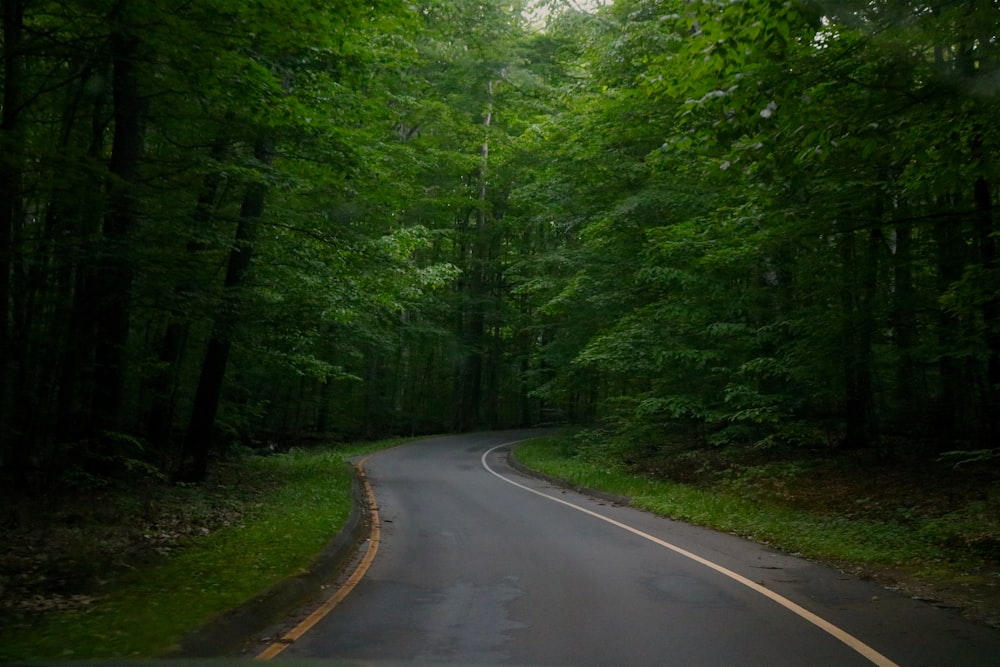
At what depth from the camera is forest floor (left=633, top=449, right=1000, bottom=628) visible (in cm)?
879

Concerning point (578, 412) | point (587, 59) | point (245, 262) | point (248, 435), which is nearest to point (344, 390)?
point (248, 435)

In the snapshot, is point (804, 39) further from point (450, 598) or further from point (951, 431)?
point (951, 431)

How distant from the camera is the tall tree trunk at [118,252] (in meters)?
10.6

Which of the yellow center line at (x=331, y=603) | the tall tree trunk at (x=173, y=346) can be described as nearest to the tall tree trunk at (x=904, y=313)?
the yellow center line at (x=331, y=603)

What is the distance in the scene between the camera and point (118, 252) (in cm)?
1061

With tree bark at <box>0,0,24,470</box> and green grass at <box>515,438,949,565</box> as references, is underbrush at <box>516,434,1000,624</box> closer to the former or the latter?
green grass at <box>515,438,949,565</box>

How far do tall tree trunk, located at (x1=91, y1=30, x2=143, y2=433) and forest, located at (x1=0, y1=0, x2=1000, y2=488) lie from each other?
2.0 inches

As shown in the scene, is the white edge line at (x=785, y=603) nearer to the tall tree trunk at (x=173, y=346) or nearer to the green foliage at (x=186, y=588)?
the green foliage at (x=186, y=588)

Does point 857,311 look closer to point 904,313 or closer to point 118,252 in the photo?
point 904,313

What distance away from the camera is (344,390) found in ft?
139

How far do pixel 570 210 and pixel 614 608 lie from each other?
784 inches

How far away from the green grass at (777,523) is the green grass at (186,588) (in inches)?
257

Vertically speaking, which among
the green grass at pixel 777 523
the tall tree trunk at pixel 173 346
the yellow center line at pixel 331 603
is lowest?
the yellow center line at pixel 331 603

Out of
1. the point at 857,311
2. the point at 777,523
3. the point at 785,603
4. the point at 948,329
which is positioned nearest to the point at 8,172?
the point at 785,603
